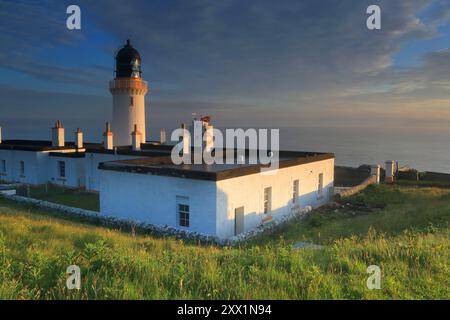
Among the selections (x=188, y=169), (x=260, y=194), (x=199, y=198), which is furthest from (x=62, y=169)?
(x=260, y=194)

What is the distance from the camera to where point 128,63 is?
34156 mm

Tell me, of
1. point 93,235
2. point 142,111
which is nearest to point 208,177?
point 93,235

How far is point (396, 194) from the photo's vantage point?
23641 millimetres

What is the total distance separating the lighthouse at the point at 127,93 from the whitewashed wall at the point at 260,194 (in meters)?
18.7

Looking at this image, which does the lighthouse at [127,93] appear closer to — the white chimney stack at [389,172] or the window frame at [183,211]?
the window frame at [183,211]

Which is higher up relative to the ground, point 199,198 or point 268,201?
point 199,198

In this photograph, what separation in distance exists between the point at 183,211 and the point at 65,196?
1332 centimetres

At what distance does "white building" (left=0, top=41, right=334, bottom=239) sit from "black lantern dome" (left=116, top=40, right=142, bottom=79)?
8568 mm

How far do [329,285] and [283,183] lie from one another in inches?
548

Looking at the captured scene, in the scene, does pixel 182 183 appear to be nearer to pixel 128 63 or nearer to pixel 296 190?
pixel 296 190

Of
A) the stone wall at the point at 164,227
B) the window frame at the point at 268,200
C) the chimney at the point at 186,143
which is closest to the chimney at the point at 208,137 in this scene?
the chimney at the point at 186,143

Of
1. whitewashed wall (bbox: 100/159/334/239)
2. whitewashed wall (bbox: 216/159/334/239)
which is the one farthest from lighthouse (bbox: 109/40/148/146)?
whitewashed wall (bbox: 216/159/334/239)

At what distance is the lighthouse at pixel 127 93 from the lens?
33844 mm

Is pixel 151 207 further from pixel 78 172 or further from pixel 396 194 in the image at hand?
pixel 396 194
